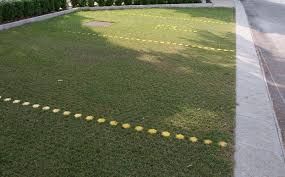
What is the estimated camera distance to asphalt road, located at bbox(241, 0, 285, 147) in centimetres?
639

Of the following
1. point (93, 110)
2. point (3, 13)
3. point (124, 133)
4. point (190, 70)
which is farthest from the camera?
point (3, 13)

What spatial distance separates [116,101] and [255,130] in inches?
85.8

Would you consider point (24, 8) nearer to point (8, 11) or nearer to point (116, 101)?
point (8, 11)

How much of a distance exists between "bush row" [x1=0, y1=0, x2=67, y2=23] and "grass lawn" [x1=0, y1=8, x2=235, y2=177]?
141cm

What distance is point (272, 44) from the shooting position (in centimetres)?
1066

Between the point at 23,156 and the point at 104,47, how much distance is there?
5.45m

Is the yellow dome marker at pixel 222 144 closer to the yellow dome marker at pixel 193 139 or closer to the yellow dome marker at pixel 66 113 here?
the yellow dome marker at pixel 193 139

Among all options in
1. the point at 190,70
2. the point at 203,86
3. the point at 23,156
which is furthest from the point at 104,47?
the point at 23,156

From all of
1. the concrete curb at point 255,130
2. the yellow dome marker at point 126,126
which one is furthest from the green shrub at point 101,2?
the yellow dome marker at point 126,126

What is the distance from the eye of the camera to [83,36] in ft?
34.3

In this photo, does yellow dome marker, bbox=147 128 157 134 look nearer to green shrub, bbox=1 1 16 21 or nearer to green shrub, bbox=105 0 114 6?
green shrub, bbox=1 1 16 21

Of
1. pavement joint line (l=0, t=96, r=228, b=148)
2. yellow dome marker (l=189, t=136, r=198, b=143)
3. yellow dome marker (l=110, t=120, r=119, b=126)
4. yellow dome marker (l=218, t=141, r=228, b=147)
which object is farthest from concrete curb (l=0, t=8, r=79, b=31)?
yellow dome marker (l=218, t=141, r=228, b=147)

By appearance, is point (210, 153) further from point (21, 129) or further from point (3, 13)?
point (3, 13)

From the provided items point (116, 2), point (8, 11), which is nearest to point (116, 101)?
point (8, 11)
